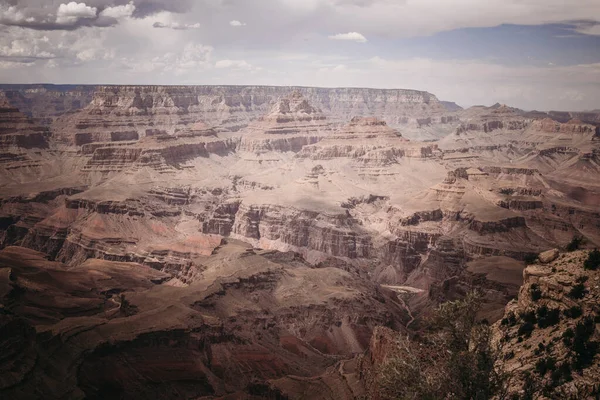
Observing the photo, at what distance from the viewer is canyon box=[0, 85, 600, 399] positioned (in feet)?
186

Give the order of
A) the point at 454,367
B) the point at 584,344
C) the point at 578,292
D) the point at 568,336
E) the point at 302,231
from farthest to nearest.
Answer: the point at 302,231 → the point at 578,292 → the point at 568,336 → the point at 584,344 → the point at 454,367

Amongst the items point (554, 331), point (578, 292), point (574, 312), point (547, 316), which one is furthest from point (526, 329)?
point (578, 292)

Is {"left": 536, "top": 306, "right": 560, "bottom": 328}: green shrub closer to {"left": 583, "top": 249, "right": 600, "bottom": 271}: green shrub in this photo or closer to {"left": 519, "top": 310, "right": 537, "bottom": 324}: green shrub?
{"left": 519, "top": 310, "right": 537, "bottom": 324}: green shrub

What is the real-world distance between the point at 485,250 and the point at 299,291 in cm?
3949

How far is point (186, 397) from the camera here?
56.2 m

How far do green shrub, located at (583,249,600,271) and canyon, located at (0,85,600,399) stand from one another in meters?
5.02

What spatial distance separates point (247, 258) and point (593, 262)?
6445 cm

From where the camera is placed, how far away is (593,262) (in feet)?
117

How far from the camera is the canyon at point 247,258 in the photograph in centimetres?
5659

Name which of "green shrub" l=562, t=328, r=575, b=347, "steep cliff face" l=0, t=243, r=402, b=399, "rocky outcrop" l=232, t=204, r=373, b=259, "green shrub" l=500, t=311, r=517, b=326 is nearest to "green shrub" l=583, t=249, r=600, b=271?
"green shrub" l=562, t=328, r=575, b=347

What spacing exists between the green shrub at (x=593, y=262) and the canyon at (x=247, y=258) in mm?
5018

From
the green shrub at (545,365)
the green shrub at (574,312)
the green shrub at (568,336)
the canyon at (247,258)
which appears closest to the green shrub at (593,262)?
the green shrub at (574,312)

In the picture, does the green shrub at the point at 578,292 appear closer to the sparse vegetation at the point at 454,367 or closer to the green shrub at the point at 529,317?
the green shrub at the point at 529,317

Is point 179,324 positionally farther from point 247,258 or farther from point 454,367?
point 454,367
